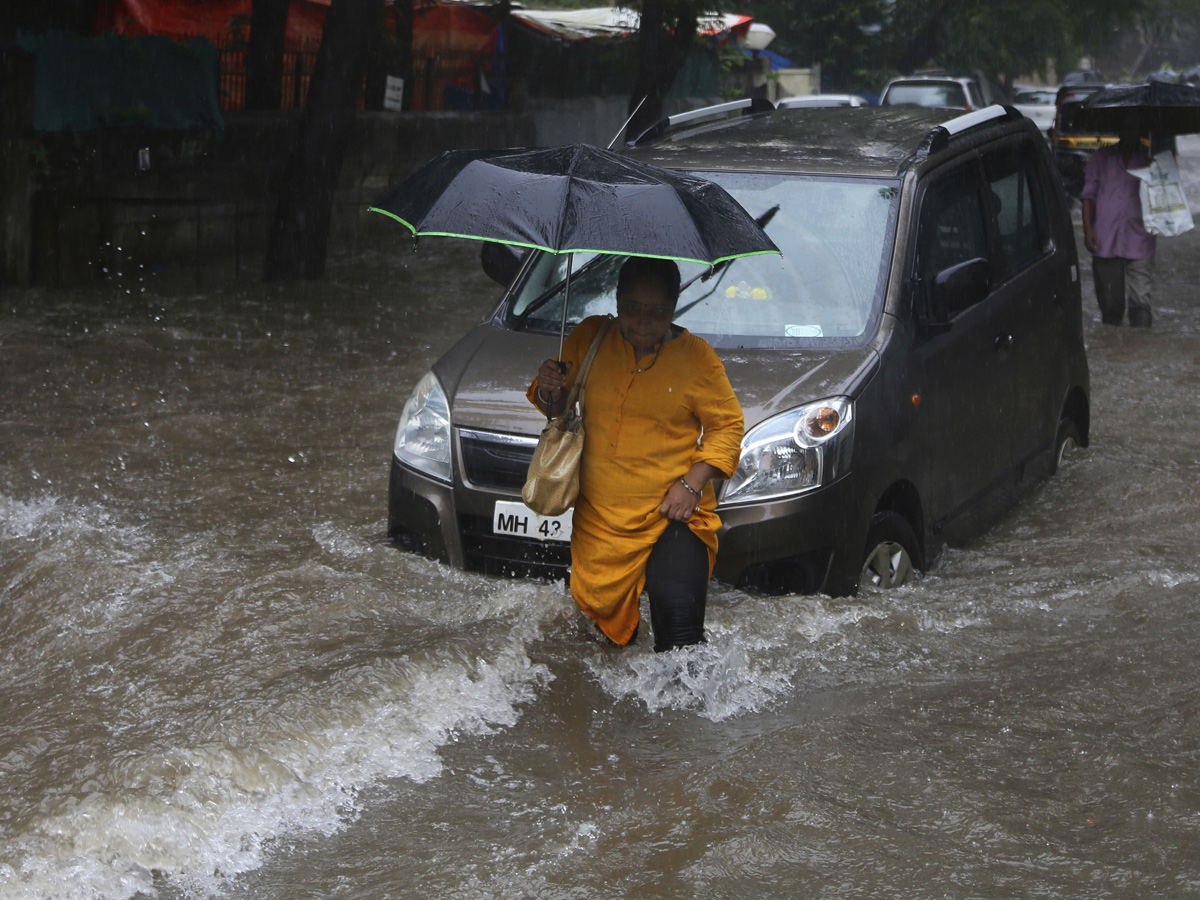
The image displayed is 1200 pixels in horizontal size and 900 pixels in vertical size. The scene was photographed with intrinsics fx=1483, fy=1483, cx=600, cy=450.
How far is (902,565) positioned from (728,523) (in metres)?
0.91

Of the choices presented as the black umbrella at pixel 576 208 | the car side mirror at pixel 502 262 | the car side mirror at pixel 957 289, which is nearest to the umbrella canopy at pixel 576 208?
the black umbrella at pixel 576 208

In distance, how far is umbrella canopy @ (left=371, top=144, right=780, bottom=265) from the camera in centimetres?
391

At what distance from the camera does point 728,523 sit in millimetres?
4938

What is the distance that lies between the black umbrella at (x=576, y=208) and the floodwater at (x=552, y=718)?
50.0 inches

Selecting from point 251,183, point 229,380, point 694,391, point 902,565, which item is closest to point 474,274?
point 251,183

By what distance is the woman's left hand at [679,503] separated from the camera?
4.18 m

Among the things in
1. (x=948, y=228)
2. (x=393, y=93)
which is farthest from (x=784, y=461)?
(x=393, y=93)

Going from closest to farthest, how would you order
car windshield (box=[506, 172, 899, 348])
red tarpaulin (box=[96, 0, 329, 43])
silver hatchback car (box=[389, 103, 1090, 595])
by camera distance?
silver hatchback car (box=[389, 103, 1090, 595]) → car windshield (box=[506, 172, 899, 348]) → red tarpaulin (box=[96, 0, 329, 43])

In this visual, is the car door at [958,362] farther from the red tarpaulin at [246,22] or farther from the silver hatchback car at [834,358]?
the red tarpaulin at [246,22]

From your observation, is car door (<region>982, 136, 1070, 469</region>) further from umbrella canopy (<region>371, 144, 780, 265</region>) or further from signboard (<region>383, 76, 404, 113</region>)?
signboard (<region>383, 76, 404, 113</region>)

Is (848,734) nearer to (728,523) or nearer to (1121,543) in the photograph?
(728,523)

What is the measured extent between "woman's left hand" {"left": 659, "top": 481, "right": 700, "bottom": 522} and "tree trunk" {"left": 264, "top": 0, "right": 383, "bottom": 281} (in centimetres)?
1136

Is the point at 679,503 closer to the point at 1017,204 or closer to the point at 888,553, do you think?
the point at 888,553

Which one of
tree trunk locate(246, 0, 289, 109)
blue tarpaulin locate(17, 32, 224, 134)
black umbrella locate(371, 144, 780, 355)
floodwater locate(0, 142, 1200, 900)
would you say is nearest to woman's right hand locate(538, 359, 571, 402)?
black umbrella locate(371, 144, 780, 355)
